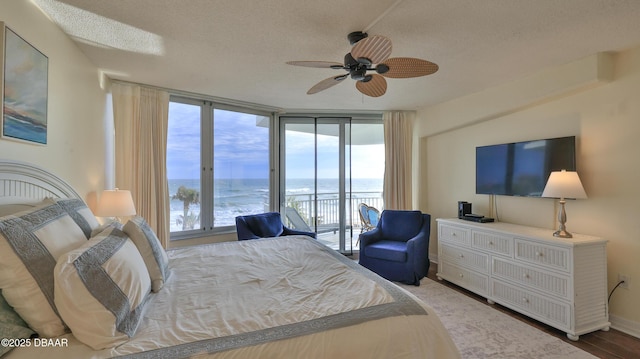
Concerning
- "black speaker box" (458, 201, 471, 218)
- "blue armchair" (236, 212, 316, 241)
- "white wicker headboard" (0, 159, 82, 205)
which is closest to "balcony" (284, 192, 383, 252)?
"blue armchair" (236, 212, 316, 241)

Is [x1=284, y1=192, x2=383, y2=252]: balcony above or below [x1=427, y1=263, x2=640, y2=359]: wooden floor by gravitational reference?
above

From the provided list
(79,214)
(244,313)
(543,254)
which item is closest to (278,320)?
(244,313)

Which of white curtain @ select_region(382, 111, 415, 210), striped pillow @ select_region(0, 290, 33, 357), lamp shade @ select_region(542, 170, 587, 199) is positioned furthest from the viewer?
white curtain @ select_region(382, 111, 415, 210)

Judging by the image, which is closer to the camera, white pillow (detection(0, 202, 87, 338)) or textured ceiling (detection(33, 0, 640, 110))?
white pillow (detection(0, 202, 87, 338))

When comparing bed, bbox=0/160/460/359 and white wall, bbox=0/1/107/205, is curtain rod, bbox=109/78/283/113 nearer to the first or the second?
white wall, bbox=0/1/107/205

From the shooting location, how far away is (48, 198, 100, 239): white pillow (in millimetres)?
1630

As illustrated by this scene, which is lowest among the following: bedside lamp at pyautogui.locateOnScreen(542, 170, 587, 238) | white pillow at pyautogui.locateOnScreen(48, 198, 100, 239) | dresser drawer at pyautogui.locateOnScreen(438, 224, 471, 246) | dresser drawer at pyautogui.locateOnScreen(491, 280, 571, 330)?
dresser drawer at pyautogui.locateOnScreen(491, 280, 571, 330)

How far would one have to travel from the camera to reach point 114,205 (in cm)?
268

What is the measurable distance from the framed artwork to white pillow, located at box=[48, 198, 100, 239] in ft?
1.44

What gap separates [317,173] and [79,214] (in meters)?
3.50

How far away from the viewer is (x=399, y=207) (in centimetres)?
478

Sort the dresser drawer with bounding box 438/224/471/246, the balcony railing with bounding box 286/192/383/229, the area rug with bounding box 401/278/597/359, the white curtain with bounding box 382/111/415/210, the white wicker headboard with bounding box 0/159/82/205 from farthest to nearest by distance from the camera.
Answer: the balcony railing with bounding box 286/192/383/229 → the white curtain with bounding box 382/111/415/210 → the dresser drawer with bounding box 438/224/471/246 → the area rug with bounding box 401/278/597/359 → the white wicker headboard with bounding box 0/159/82/205

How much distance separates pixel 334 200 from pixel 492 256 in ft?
8.22

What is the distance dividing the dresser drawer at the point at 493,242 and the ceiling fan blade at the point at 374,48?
2297mm
